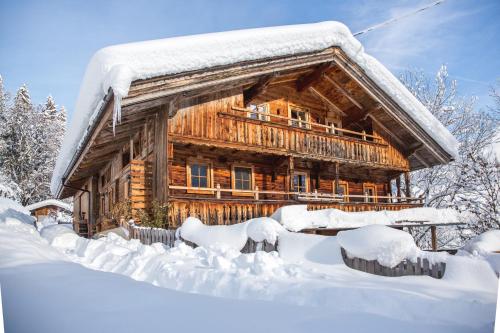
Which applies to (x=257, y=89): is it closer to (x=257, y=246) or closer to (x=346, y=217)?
(x=346, y=217)

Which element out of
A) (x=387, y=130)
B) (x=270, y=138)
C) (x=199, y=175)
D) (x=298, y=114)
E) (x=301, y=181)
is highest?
(x=298, y=114)

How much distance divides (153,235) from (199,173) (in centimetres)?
393

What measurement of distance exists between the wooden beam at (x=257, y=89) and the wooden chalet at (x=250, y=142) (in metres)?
0.04

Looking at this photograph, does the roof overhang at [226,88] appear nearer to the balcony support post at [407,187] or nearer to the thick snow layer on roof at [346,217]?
the balcony support post at [407,187]

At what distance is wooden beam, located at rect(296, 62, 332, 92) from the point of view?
12.8m

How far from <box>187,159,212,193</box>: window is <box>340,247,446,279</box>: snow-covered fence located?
7.41m

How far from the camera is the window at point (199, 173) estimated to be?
11398mm

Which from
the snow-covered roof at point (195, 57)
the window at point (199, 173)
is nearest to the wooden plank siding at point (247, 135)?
the window at point (199, 173)

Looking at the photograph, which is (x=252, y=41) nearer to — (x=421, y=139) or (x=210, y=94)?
(x=210, y=94)

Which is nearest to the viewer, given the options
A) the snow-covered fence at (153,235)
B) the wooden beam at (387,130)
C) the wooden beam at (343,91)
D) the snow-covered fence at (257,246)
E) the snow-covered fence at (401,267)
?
the snow-covered fence at (401,267)

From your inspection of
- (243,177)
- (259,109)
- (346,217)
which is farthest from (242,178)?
(346,217)

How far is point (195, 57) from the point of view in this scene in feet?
A: 27.4

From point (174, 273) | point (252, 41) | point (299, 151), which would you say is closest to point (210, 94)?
point (252, 41)

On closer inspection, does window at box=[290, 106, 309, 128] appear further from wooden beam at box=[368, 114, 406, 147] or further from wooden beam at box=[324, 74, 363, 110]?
wooden beam at box=[368, 114, 406, 147]
